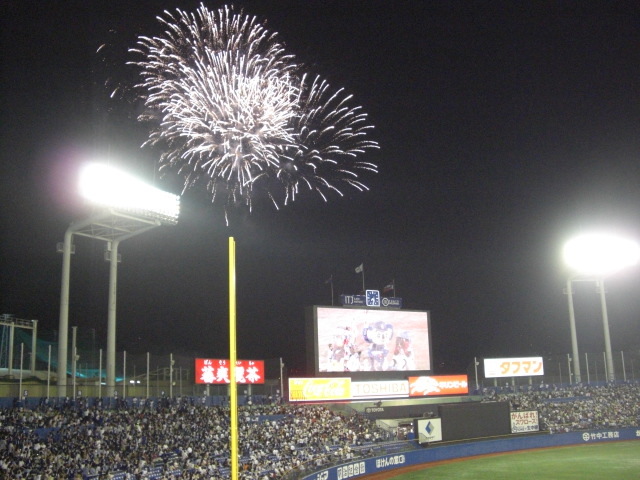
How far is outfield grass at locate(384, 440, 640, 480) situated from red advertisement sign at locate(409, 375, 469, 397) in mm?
6433

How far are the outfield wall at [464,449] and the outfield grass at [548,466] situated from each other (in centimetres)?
106

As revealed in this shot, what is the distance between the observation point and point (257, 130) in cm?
2558

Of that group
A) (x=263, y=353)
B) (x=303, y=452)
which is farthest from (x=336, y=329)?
A: (x=263, y=353)

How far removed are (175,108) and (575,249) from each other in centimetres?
5016

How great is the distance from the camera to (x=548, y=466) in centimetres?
3491

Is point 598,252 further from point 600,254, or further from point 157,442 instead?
point 157,442

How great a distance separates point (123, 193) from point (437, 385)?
26600 millimetres

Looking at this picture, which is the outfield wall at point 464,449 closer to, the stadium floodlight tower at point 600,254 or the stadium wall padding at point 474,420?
the stadium wall padding at point 474,420

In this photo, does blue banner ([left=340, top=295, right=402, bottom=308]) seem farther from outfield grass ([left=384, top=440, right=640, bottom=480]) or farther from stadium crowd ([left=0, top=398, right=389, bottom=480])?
outfield grass ([left=384, top=440, right=640, bottom=480])

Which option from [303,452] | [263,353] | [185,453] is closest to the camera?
[185,453]

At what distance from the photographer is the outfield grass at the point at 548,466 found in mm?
31734

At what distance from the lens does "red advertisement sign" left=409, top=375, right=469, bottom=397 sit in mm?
44500

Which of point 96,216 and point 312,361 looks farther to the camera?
point 312,361

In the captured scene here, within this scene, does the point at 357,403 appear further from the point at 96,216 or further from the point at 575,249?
the point at 575,249
